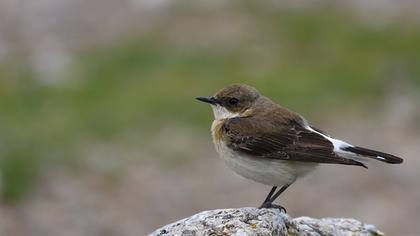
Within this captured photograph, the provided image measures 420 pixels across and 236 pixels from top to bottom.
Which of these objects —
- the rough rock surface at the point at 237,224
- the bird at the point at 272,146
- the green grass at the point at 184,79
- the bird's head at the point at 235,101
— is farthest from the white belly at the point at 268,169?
the green grass at the point at 184,79

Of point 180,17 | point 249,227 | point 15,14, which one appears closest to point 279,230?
point 249,227

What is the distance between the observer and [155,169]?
16.9 metres

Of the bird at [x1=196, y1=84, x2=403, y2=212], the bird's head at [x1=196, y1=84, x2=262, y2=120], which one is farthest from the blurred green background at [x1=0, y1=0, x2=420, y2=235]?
the bird at [x1=196, y1=84, x2=403, y2=212]

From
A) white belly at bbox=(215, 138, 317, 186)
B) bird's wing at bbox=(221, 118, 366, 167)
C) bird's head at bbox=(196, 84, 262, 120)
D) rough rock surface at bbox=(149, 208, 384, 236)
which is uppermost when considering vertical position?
bird's head at bbox=(196, 84, 262, 120)

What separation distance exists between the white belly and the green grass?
6708 mm

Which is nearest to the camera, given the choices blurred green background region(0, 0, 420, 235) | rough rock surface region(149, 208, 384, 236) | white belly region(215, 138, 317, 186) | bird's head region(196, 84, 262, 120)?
rough rock surface region(149, 208, 384, 236)

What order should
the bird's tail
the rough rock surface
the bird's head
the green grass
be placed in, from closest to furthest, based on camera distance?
the rough rock surface, the bird's tail, the bird's head, the green grass

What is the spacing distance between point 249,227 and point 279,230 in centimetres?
37

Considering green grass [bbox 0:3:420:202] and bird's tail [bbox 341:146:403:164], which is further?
green grass [bbox 0:3:420:202]

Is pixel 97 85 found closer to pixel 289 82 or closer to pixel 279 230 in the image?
pixel 289 82

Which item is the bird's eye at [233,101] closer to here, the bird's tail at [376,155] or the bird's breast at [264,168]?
the bird's breast at [264,168]

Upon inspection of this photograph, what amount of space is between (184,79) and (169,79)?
0.32 meters

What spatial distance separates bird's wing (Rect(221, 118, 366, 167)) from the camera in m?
9.50

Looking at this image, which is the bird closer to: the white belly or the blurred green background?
the white belly
